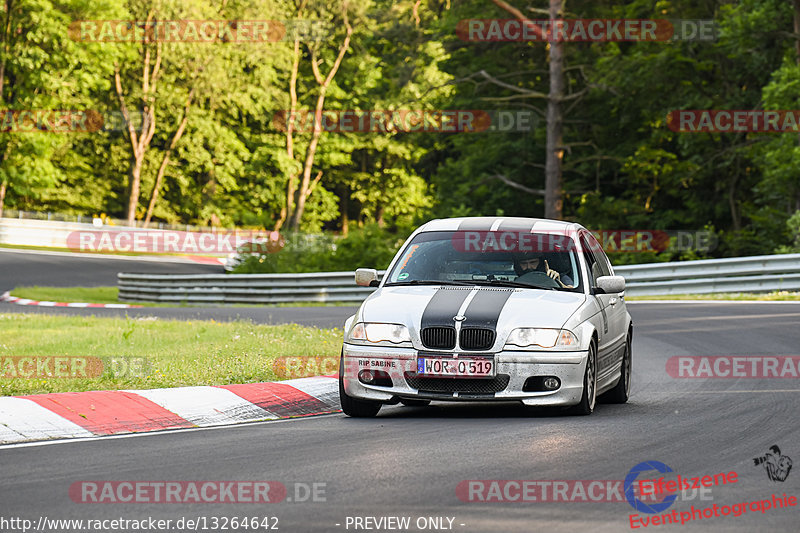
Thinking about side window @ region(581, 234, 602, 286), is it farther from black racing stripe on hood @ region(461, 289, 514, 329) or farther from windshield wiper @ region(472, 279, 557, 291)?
black racing stripe on hood @ region(461, 289, 514, 329)

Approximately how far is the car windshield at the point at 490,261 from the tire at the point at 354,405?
114 centimetres

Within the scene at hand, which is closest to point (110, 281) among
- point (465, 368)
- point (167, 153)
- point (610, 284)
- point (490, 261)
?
point (167, 153)

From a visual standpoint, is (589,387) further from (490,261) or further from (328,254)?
(328,254)

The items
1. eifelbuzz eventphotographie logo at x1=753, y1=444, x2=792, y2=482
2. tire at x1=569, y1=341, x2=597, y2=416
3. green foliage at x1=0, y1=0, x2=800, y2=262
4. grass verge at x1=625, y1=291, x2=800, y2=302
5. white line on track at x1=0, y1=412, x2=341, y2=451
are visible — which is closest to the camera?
eifelbuzz eventphotographie logo at x1=753, y1=444, x2=792, y2=482

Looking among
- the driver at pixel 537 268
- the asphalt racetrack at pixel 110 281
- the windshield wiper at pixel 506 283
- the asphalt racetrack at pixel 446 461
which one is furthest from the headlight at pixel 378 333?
the asphalt racetrack at pixel 110 281

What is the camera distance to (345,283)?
2906 centimetres

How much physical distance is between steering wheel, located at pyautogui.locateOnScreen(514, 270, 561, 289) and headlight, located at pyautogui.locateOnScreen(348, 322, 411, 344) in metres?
1.43

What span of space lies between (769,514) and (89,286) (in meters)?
34.6

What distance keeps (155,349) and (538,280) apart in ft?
18.6

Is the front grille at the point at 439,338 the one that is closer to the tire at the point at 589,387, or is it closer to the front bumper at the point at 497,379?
the front bumper at the point at 497,379

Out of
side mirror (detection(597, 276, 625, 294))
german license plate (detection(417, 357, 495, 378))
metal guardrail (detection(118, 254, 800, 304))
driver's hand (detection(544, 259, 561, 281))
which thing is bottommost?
metal guardrail (detection(118, 254, 800, 304))

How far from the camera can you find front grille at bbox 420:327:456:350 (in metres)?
9.12

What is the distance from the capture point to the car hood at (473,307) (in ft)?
30.1

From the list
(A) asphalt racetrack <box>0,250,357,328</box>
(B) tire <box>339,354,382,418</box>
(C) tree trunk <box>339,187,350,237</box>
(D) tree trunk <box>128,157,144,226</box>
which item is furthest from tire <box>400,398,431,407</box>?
(C) tree trunk <box>339,187,350,237</box>
